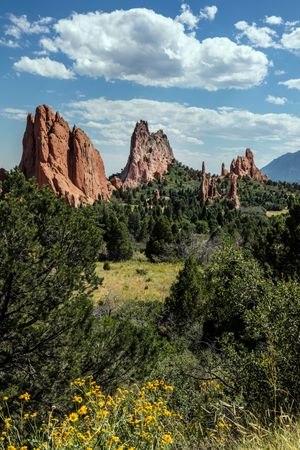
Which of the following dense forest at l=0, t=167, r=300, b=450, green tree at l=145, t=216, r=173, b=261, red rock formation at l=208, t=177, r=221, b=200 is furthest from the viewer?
red rock formation at l=208, t=177, r=221, b=200

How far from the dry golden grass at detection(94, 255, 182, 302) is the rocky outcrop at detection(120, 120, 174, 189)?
107005 mm

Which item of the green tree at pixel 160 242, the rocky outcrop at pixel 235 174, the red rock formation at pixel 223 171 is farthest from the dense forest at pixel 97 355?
the red rock formation at pixel 223 171

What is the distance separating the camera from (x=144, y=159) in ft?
564

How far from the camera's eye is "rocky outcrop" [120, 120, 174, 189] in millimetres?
166125

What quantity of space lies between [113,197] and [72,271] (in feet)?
407

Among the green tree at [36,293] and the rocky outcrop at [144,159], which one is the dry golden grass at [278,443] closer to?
the green tree at [36,293]

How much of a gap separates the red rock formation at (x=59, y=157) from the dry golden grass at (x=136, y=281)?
58.5 m

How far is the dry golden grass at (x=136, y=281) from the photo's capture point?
32688 mm

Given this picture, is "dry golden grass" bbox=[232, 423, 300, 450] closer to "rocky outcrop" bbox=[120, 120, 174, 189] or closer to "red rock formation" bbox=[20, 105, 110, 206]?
"red rock formation" bbox=[20, 105, 110, 206]

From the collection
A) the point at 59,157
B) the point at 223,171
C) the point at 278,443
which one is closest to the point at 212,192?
the point at 223,171

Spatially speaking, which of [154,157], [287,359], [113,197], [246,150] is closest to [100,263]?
[287,359]

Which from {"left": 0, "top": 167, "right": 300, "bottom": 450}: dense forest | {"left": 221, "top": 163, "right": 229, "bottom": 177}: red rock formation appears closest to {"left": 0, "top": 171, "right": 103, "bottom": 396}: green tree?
{"left": 0, "top": 167, "right": 300, "bottom": 450}: dense forest

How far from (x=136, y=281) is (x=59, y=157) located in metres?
80.0

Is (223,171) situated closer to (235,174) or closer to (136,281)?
(235,174)
